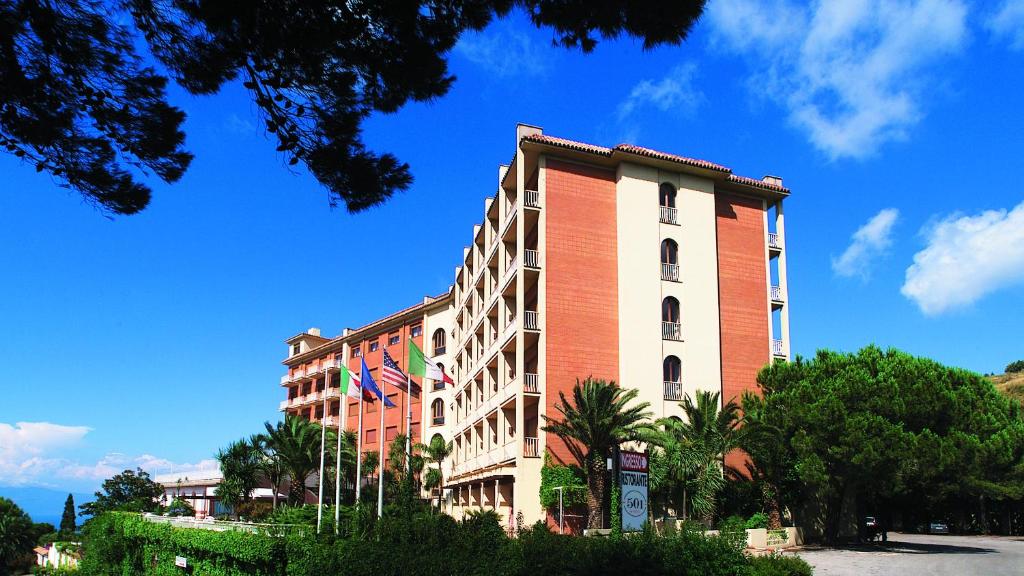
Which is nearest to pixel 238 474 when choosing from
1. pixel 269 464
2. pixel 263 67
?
pixel 269 464

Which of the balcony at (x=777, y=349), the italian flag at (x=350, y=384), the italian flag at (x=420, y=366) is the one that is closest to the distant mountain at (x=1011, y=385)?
the balcony at (x=777, y=349)

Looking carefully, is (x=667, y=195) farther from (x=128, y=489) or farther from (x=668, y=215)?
(x=128, y=489)

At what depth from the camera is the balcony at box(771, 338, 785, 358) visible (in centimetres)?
3797

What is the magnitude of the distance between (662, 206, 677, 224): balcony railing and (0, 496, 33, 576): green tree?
2392 inches

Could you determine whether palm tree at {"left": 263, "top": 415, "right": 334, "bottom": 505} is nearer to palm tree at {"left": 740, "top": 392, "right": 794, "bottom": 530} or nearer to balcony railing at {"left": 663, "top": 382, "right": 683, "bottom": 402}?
balcony railing at {"left": 663, "top": 382, "right": 683, "bottom": 402}

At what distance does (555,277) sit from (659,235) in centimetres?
543

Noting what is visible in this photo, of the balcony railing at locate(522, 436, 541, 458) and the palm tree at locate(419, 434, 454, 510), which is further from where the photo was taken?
the palm tree at locate(419, 434, 454, 510)

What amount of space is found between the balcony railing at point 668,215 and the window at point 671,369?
609 centimetres

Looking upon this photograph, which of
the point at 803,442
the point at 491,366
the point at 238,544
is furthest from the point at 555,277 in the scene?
the point at 238,544

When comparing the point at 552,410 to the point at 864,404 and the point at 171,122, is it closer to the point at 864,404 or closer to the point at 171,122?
the point at 864,404

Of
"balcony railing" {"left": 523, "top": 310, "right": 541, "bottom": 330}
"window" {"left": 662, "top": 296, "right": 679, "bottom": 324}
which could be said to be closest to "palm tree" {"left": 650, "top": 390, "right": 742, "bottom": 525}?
"window" {"left": 662, "top": 296, "right": 679, "bottom": 324}

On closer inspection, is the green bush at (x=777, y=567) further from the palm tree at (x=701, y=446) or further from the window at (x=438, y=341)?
the window at (x=438, y=341)

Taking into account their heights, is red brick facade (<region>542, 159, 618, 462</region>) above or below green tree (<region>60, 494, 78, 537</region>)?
above

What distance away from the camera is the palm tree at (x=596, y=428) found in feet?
97.3
